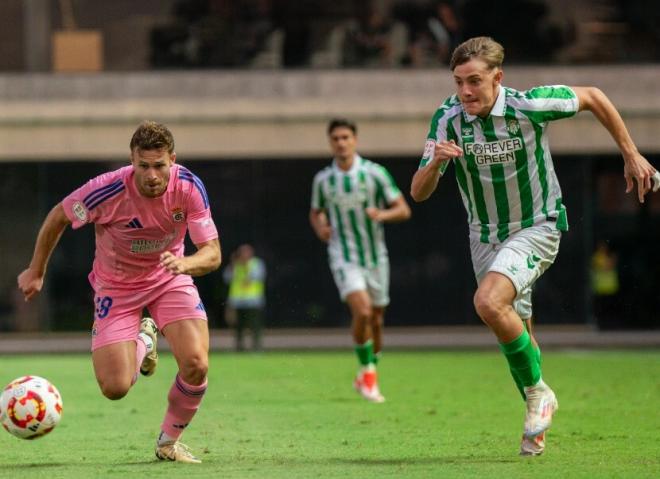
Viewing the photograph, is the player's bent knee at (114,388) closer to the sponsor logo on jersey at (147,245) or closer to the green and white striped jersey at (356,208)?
the sponsor logo on jersey at (147,245)

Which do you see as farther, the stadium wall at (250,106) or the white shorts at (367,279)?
the stadium wall at (250,106)

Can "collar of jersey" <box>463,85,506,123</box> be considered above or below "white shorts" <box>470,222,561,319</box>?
above

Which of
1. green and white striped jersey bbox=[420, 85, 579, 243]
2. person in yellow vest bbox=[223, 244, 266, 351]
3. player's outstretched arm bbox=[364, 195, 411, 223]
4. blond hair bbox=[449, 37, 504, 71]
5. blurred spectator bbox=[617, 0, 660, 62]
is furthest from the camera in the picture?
blurred spectator bbox=[617, 0, 660, 62]

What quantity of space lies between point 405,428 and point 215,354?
1398 centimetres

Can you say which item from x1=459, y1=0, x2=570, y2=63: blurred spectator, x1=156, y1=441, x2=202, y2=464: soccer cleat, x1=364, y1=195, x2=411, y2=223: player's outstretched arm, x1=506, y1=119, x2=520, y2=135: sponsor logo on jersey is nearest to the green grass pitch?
x1=156, y1=441, x2=202, y2=464: soccer cleat

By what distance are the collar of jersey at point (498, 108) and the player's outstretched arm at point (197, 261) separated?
1714 millimetres

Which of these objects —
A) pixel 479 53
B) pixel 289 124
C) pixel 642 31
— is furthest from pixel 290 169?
pixel 479 53

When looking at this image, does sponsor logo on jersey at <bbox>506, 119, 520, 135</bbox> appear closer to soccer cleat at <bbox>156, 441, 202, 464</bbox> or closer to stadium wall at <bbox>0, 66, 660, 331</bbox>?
soccer cleat at <bbox>156, 441, 202, 464</bbox>

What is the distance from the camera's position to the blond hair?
8992mm

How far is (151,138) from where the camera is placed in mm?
8711

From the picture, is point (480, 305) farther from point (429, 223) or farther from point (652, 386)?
point (429, 223)

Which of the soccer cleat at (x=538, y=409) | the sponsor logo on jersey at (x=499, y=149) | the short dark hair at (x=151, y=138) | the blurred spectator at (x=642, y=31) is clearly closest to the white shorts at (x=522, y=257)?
the sponsor logo on jersey at (x=499, y=149)

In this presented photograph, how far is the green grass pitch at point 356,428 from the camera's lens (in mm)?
8711

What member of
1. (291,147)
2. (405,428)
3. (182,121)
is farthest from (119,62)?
(405,428)
